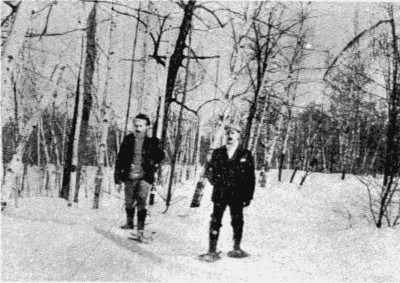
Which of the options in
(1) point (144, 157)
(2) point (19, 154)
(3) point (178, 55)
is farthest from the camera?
(3) point (178, 55)

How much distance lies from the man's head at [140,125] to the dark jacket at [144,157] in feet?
0.30

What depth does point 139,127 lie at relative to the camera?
220 inches

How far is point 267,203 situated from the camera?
484 inches

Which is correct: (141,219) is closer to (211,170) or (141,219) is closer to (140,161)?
(140,161)

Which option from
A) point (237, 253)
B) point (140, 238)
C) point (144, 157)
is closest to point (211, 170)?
point (144, 157)

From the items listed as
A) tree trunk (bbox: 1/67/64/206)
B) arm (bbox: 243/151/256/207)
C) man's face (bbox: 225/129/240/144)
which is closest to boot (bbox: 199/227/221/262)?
arm (bbox: 243/151/256/207)

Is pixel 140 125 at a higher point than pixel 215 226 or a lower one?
higher

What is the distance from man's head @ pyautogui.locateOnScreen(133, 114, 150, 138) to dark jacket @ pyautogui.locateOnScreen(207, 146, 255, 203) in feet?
3.34

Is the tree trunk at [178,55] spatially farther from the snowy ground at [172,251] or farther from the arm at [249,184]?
the arm at [249,184]

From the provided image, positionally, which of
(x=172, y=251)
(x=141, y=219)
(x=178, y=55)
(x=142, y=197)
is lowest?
(x=172, y=251)

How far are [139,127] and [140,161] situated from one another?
0.43 meters

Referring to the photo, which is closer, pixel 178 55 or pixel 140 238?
pixel 140 238

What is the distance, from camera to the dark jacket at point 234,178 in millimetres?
5258

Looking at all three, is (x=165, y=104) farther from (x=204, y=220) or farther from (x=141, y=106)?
(x=204, y=220)
